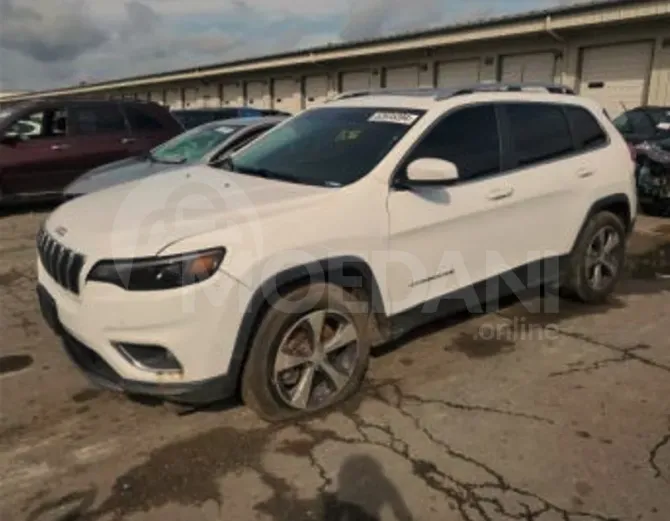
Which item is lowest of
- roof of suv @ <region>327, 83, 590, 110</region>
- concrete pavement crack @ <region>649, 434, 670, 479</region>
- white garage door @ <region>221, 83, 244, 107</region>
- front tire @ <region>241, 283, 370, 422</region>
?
concrete pavement crack @ <region>649, 434, 670, 479</region>

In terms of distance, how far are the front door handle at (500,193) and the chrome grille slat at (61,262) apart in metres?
2.55

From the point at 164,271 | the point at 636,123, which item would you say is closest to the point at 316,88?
the point at 636,123

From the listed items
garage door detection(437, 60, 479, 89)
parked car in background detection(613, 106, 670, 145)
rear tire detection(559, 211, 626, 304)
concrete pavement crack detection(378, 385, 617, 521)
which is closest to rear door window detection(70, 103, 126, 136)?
rear tire detection(559, 211, 626, 304)

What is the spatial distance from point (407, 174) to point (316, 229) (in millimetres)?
730

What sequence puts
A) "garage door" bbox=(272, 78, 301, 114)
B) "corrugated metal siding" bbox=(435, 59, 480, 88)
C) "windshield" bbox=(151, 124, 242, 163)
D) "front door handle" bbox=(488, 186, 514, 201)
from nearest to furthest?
"front door handle" bbox=(488, 186, 514, 201)
"windshield" bbox=(151, 124, 242, 163)
"corrugated metal siding" bbox=(435, 59, 480, 88)
"garage door" bbox=(272, 78, 301, 114)

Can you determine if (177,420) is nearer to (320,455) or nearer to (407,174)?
(320,455)

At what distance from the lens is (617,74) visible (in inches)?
640

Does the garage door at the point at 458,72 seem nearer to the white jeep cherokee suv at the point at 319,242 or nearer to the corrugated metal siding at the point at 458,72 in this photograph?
the corrugated metal siding at the point at 458,72

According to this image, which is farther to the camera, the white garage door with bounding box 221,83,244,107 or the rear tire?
the white garage door with bounding box 221,83,244,107

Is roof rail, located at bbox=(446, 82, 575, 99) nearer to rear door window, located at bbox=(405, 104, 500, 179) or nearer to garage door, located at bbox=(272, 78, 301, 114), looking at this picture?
rear door window, located at bbox=(405, 104, 500, 179)

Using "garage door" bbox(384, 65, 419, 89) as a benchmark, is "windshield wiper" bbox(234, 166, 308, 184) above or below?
below

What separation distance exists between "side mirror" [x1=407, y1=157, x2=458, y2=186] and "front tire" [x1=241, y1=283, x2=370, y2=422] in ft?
2.56

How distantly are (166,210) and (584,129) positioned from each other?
11.3ft

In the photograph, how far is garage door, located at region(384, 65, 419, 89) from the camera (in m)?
22.4
